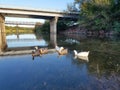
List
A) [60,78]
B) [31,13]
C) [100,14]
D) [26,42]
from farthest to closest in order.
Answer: [31,13]
[100,14]
[26,42]
[60,78]

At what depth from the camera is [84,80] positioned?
11.4m

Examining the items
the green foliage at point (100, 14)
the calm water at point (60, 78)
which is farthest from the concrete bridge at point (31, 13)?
the calm water at point (60, 78)

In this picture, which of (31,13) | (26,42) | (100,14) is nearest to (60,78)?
(26,42)

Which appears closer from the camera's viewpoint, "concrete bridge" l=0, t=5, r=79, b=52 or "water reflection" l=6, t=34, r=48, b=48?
"water reflection" l=6, t=34, r=48, b=48

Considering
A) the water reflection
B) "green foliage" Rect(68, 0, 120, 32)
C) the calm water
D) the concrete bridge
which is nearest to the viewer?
the calm water

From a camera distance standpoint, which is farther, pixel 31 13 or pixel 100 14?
pixel 31 13

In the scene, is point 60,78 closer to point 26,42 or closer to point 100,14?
point 26,42

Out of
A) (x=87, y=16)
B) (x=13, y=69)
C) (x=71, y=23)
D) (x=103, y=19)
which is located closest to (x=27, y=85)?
(x=13, y=69)

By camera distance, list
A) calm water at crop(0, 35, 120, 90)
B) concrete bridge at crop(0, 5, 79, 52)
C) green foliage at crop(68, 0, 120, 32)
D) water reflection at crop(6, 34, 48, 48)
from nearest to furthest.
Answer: calm water at crop(0, 35, 120, 90), water reflection at crop(6, 34, 48, 48), green foliage at crop(68, 0, 120, 32), concrete bridge at crop(0, 5, 79, 52)

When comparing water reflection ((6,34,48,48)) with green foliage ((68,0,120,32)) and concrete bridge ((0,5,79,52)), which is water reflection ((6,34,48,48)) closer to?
concrete bridge ((0,5,79,52))

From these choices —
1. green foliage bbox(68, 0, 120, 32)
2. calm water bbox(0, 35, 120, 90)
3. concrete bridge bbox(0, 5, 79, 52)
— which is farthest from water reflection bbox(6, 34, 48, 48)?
green foliage bbox(68, 0, 120, 32)

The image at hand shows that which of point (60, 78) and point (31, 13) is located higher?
point (31, 13)

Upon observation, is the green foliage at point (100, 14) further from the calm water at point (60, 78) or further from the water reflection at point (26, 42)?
the calm water at point (60, 78)

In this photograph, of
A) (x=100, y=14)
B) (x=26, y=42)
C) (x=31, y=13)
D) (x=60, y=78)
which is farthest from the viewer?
(x=31, y=13)
